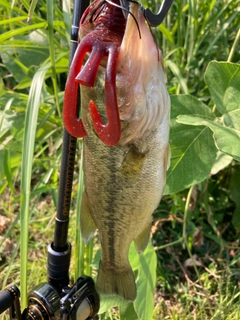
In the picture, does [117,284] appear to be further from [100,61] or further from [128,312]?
[100,61]

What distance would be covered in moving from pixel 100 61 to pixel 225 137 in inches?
18.8

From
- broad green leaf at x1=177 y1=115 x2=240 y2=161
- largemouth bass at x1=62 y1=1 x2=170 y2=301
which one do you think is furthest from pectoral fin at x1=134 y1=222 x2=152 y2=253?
broad green leaf at x1=177 y1=115 x2=240 y2=161

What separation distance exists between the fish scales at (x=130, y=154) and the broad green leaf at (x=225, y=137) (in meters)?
0.17

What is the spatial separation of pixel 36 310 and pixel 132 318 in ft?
1.64

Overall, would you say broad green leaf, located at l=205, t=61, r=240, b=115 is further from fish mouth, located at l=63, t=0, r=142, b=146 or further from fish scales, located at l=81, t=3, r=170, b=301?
fish mouth, located at l=63, t=0, r=142, b=146

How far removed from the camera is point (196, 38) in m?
1.91

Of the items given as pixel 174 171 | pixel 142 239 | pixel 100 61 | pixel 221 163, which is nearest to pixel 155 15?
pixel 100 61

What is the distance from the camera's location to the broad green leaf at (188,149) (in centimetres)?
138

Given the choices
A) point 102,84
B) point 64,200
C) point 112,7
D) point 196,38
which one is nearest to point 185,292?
point 64,200

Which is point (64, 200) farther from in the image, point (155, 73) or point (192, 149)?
point (192, 149)

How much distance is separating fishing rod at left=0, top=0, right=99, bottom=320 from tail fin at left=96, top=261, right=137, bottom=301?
0.12 ft

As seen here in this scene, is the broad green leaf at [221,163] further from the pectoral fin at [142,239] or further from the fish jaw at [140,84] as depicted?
the fish jaw at [140,84]

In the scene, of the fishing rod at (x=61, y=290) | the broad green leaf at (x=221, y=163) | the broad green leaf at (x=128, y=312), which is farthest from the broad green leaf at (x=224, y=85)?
the broad green leaf at (x=128, y=312)

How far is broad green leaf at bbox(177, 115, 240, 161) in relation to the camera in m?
1.04
